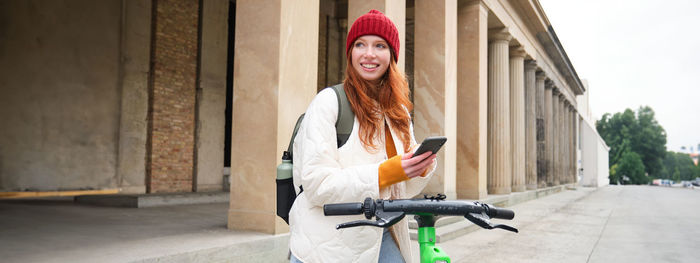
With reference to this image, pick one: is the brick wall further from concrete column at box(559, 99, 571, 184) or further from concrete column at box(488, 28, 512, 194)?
concrete column at box(559, 99, 571, 184)

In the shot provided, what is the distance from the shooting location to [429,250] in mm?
1744

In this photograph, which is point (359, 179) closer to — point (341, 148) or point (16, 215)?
point (341, 148)

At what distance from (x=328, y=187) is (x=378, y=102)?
491 millimetres

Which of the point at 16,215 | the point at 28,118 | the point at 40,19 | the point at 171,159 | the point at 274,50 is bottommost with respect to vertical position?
the point at 16,215

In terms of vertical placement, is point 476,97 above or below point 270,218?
above

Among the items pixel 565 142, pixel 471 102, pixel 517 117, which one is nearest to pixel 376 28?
pixel 471 102

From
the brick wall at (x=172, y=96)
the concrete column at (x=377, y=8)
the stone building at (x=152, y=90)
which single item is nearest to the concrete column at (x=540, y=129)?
the stone building at (x=152, y=90)

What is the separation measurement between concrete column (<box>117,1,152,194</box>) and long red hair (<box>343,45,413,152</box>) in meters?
10.2

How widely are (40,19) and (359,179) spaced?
10822mm

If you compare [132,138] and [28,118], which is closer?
[28,118]

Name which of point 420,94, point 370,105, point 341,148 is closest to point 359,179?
point 341,148

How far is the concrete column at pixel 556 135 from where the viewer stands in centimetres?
2559

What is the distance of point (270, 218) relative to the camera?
5445 millimetres

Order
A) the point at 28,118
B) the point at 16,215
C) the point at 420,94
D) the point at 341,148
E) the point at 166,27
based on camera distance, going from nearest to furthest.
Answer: the point at 341,148
the point at 16,215
the point at 28,118
the point at 420,94
the point at 166,27
